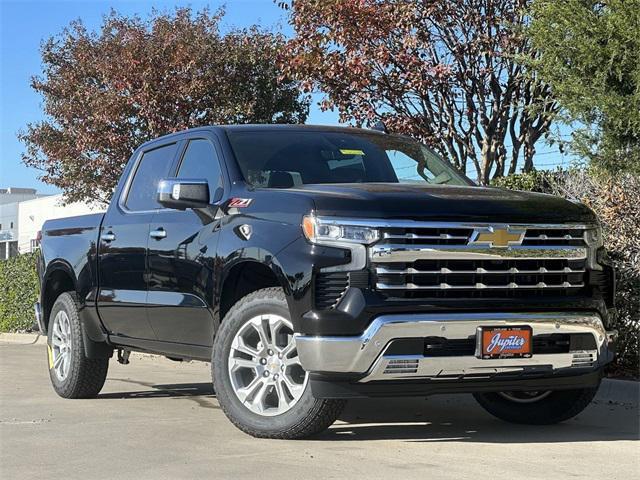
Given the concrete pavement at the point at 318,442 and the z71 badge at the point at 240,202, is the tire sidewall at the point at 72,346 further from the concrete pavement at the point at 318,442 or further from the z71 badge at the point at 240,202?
the z71 badge at the point at 240,202

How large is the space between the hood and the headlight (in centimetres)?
6

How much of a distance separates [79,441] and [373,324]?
84.5 inches

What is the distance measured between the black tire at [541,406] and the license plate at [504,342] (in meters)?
1.08

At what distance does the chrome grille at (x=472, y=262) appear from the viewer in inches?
251

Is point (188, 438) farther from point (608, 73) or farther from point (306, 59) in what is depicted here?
point (306, 59)

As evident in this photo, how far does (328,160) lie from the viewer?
26.0ft

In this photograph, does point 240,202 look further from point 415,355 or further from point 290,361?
point 415,355

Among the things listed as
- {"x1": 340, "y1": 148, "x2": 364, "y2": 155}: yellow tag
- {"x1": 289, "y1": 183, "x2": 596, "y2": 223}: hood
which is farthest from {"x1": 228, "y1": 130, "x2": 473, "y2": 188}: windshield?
{"x1": 289, "y1": 183, "x2": 596, "y2": 223}: hood

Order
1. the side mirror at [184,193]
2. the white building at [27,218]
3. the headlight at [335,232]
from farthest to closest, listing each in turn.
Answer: the white building at [27,218] → the side mirror at [184,193] → the headlight at [335,232]

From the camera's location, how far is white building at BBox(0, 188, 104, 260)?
46.8 meters

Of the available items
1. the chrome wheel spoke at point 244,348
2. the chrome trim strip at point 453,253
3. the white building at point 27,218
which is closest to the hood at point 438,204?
the chrome trim strip at point 453,253

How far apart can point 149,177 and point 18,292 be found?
33.8 ft

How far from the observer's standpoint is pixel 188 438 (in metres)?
7.18

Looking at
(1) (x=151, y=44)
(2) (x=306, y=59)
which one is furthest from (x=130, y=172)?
(1) (x=151, y=44)
